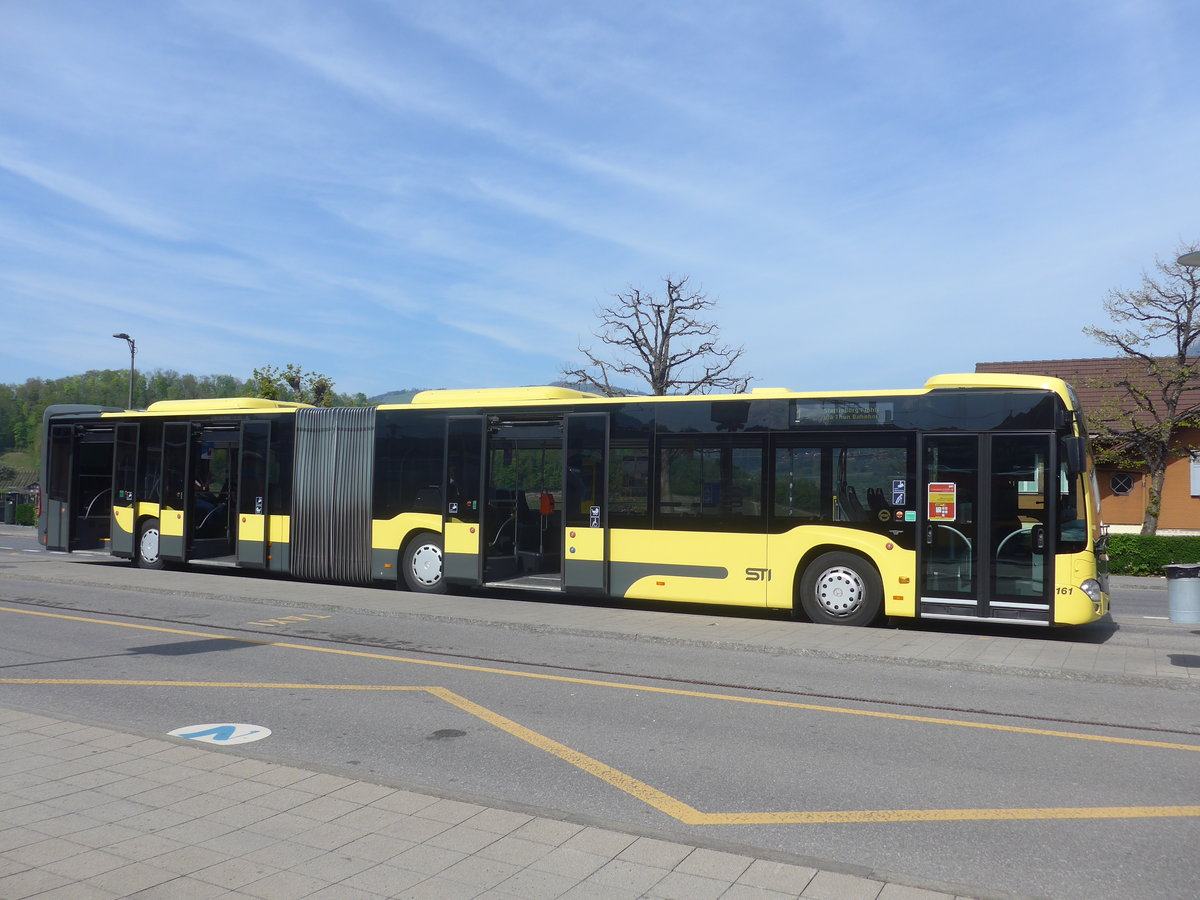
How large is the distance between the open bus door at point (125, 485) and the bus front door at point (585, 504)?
9890 mm

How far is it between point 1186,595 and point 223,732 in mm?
9621

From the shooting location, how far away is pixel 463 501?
15336 millimetres

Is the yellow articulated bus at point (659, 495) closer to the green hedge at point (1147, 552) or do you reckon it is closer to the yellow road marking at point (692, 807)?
the yellow road marking at point (692, 807)

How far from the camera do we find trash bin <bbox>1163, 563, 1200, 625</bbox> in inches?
405

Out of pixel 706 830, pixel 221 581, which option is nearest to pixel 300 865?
pixel 706 830

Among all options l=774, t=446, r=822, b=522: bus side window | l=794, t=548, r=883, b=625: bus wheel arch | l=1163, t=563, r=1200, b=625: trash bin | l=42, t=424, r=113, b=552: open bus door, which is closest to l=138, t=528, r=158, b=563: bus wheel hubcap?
l=42, t=424, r=113, b=552: open bus door

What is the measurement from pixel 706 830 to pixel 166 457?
54.2ft

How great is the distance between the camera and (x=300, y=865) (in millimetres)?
4270

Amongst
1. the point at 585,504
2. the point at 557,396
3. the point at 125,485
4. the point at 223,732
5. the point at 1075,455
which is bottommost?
the point at 223,732

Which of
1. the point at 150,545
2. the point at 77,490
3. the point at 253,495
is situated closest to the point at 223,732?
the point at 253,495

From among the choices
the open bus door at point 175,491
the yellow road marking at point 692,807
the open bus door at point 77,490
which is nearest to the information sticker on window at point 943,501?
the yellow road marking at point 692,807

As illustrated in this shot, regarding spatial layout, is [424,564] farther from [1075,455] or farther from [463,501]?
[1075,455]

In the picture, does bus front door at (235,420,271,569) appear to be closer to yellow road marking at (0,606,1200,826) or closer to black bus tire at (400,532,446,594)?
black bus tire at (400,532,446,594)

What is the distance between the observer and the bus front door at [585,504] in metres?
14.0
